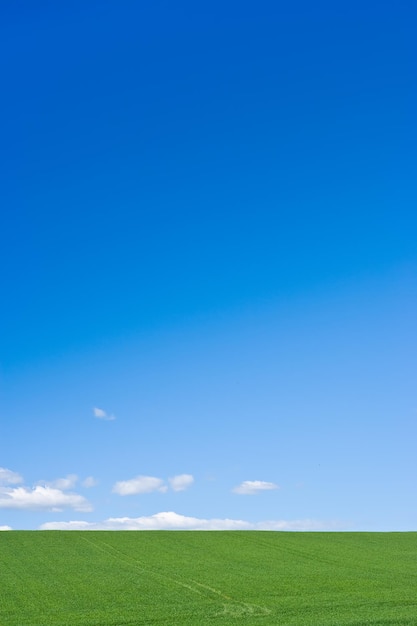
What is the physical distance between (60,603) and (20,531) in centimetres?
2743

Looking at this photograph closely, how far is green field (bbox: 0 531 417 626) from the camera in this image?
2742cm

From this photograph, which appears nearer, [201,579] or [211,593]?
[211,593]

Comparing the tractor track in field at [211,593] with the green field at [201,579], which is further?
the tractor track in field at [211,593]

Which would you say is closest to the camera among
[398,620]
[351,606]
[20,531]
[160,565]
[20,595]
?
[398,620]

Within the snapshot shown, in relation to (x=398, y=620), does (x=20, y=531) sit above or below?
above

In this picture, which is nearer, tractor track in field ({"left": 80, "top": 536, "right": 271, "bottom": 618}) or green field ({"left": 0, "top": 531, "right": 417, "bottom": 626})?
green field ({"left": 0, "top": 531, "right": 417, "bottom": 626})

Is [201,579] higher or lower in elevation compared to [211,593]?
higher

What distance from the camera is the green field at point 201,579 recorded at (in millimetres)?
27422

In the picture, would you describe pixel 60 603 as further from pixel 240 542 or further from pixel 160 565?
pixel 240 542

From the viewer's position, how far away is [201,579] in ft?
116

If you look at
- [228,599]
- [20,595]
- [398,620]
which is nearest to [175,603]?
[228,599]

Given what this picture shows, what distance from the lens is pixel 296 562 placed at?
139 feet

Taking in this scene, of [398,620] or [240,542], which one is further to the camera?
[240,542]

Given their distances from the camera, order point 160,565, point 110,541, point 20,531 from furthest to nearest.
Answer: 1. point 20,531
2. point 110,541
3. point 160,565
